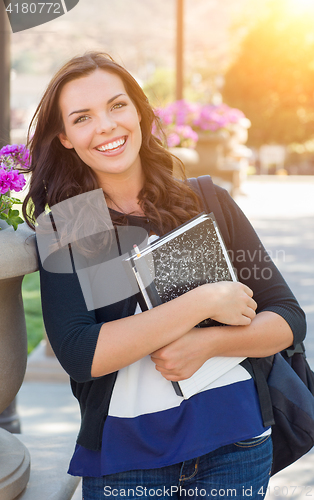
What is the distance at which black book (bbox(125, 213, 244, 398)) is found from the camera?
145 cm

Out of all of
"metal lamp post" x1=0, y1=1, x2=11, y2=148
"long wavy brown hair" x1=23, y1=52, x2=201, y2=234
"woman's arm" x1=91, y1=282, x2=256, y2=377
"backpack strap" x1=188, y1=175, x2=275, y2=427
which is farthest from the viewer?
"metal lamp post" x1=0, y1=1, x2=11, y2=148

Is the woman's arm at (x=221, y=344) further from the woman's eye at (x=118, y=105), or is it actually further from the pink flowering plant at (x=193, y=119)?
the pink flowering plant at (x=193, y=119)

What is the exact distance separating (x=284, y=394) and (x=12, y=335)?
0.90 meters

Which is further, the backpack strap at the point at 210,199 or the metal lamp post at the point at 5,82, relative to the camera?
the metal lamp post at the point at 5,82

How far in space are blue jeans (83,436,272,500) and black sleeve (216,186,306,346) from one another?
1.27 ft

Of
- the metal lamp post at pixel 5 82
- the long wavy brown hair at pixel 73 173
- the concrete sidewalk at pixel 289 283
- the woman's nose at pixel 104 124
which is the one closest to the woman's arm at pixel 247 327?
the long wavy brown hair at pixel 73 173

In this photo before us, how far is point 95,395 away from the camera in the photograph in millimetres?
1562

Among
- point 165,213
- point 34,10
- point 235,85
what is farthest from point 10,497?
point 235,85

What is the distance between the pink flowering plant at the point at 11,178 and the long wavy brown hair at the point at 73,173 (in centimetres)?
4

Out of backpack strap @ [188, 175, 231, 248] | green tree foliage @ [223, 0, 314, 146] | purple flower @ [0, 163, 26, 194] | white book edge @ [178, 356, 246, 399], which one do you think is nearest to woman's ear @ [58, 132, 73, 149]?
purple flower @ [0, 163, 26, 194]

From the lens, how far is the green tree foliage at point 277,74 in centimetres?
2973

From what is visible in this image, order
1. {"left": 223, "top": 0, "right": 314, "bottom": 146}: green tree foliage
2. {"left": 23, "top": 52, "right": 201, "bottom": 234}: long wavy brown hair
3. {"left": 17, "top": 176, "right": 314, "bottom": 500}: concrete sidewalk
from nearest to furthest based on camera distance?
{"left": 23, "top": 52, "right": 201, "bottom": 234}: long wavy brown hair, {"left": 17, "top": 176, "right": 314, "bottom": 500}: concrete sidewalk, {"left": 223, "top": 0, "right": 314, "bottom": 146}: green tree foliage

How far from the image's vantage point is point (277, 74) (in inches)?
1190

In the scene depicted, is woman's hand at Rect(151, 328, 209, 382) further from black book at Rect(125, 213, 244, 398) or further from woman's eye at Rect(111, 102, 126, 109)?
woman's eye at Rect(111, 102, 126, 109)
